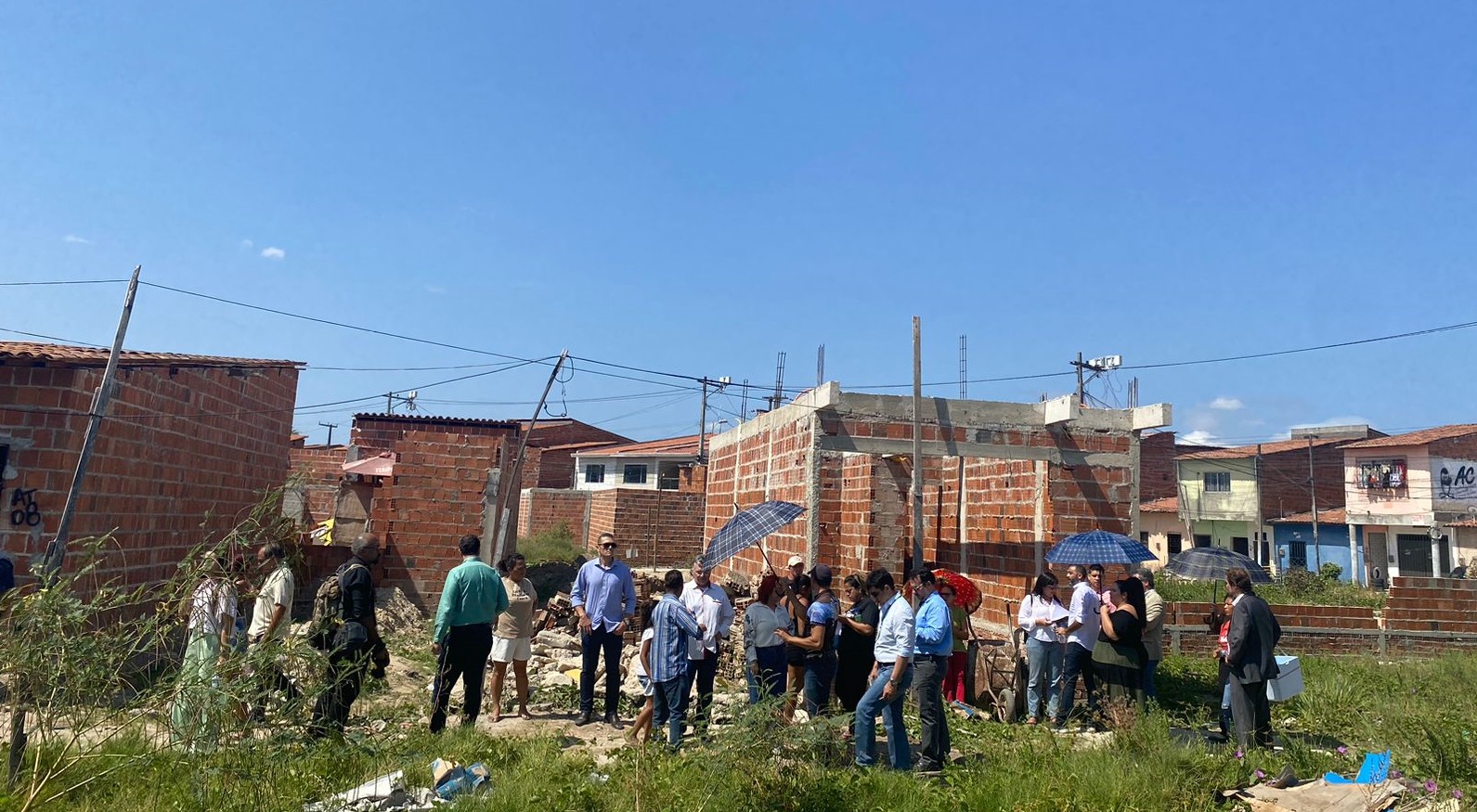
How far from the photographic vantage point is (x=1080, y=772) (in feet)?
19.2

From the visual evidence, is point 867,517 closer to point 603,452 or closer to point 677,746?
point 677,746

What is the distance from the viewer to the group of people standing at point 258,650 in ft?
14.3

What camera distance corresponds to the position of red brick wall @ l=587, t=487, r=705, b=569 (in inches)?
987

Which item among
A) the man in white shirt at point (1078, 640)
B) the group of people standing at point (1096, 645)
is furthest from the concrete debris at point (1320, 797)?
the man in white shirt at point (1078, 640)

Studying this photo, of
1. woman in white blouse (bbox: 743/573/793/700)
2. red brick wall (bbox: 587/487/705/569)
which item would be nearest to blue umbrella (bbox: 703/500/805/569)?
woman in white blouse (bbox: 743/573/793/700)

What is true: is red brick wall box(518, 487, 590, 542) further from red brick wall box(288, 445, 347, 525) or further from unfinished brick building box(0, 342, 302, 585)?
unfinished brick building box(0, 342, 302, 585)

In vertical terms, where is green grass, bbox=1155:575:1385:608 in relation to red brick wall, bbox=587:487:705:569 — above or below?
below

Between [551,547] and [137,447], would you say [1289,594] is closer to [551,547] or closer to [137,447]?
[551,547]

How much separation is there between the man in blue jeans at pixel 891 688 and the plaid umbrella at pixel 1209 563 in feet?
17.0

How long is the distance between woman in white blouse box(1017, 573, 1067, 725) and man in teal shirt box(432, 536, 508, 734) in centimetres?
497

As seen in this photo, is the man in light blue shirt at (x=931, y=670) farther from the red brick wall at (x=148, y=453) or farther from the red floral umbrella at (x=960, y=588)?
the red brick wall at (x=148, y=453)

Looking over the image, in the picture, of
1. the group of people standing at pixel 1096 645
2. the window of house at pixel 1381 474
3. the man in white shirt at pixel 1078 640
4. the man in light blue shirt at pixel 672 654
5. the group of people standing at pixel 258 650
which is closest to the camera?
the group of people standing at pixel 258 650

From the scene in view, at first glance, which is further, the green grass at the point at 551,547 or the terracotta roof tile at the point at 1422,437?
the terracotta roof tile at the point at 1422,437

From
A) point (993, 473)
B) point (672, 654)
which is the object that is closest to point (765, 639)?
point (672, 654)
